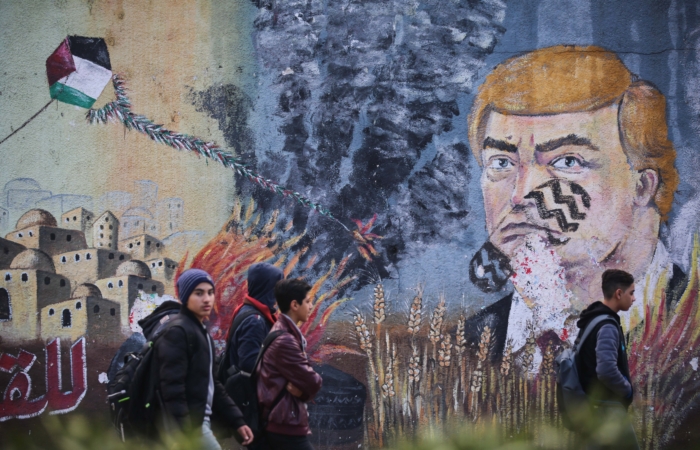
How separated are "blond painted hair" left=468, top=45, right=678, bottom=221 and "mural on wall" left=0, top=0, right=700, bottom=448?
2cm

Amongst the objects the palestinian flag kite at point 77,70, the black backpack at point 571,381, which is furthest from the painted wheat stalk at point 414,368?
the palestinian flag kite at point 77,70

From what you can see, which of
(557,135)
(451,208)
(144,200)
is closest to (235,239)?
(144,200)

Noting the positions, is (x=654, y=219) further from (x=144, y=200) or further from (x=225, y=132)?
(x=144, y=200)

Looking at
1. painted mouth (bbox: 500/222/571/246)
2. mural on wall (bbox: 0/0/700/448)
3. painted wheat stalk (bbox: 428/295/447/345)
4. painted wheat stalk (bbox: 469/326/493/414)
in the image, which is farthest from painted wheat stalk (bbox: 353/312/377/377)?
painted mouth (bbox: 500/222/571/246)

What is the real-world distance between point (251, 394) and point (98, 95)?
3.93 metres

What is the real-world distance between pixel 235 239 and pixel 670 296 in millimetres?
3932

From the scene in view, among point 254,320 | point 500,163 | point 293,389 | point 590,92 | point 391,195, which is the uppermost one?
point 590,92

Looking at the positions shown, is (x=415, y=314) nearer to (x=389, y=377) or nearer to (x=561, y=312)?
(x=389, y=377)

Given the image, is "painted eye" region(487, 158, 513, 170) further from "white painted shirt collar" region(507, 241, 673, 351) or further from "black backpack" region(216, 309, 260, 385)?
"black backpack" region(216, 309, 260, 385)

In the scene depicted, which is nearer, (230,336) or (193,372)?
(193,372)

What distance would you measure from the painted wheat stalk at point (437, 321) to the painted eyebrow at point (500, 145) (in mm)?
1443

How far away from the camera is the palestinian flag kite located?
7238 mm

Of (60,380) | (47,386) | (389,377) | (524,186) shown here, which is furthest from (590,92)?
(47,386)

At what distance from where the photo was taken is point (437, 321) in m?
7.04
